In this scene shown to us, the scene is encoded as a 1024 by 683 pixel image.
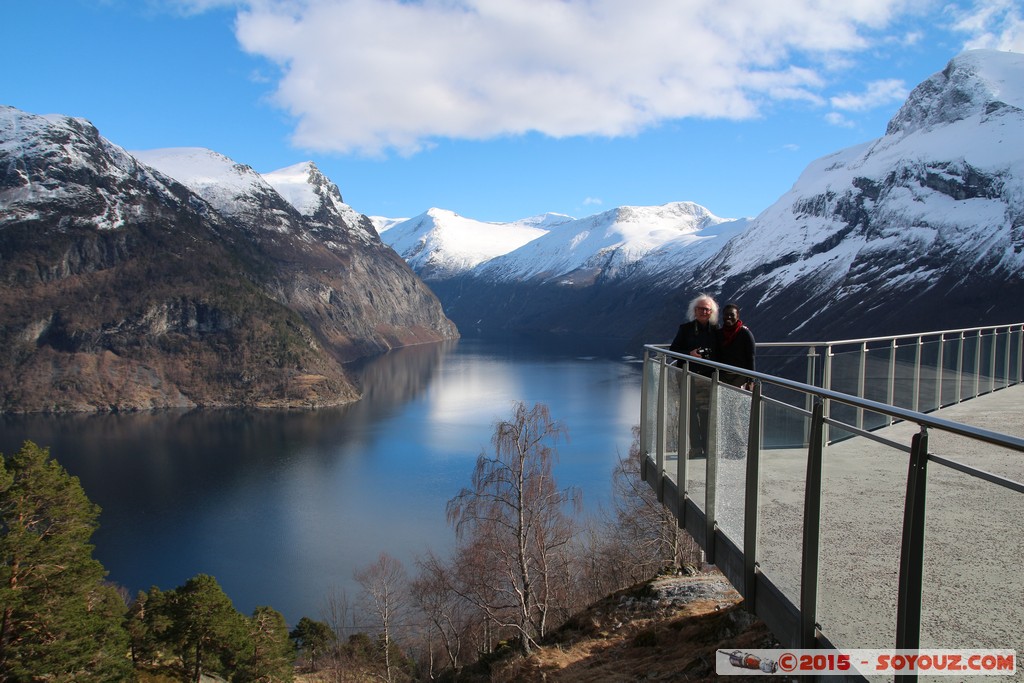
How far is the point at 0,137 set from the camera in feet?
558

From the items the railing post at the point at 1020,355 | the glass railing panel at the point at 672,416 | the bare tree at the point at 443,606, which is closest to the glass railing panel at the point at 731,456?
the glass railing panel at the point at 672,416

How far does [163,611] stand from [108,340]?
410 ft

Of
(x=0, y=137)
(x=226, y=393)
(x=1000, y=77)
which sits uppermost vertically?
(x=1000, y=77)

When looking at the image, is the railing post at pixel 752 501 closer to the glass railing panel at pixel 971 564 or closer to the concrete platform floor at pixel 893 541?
the concrete platform floor at pixel 893 541

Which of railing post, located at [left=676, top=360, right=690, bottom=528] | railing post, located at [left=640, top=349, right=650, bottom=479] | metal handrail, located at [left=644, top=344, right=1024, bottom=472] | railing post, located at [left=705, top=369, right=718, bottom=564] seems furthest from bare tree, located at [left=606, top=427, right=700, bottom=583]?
metal handrail, located at [left=644, top=344, right=1024, bottom=472]

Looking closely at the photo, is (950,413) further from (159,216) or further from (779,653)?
(159,216)

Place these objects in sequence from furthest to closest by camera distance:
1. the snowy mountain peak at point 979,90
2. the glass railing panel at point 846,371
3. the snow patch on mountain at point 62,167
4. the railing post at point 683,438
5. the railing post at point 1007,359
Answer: the snowy mountain peak at point 979,90 → the snow patch on mountain at point 62,167 → the railing post at point 1007,359 → the glass railing panel at point 846,371 → the railing post at point 683,438

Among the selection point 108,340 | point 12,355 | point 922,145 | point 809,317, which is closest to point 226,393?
point 108,340

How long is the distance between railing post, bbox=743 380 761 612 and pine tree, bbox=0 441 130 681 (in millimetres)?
20501

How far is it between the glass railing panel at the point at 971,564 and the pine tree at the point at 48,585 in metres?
22.2

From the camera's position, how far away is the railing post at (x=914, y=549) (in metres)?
3.09

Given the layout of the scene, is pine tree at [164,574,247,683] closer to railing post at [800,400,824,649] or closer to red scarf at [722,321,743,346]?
red scarf at [722,321,743,346]

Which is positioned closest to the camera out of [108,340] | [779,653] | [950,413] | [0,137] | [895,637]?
[895,637]

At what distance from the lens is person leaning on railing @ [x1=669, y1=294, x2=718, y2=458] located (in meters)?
6.18
